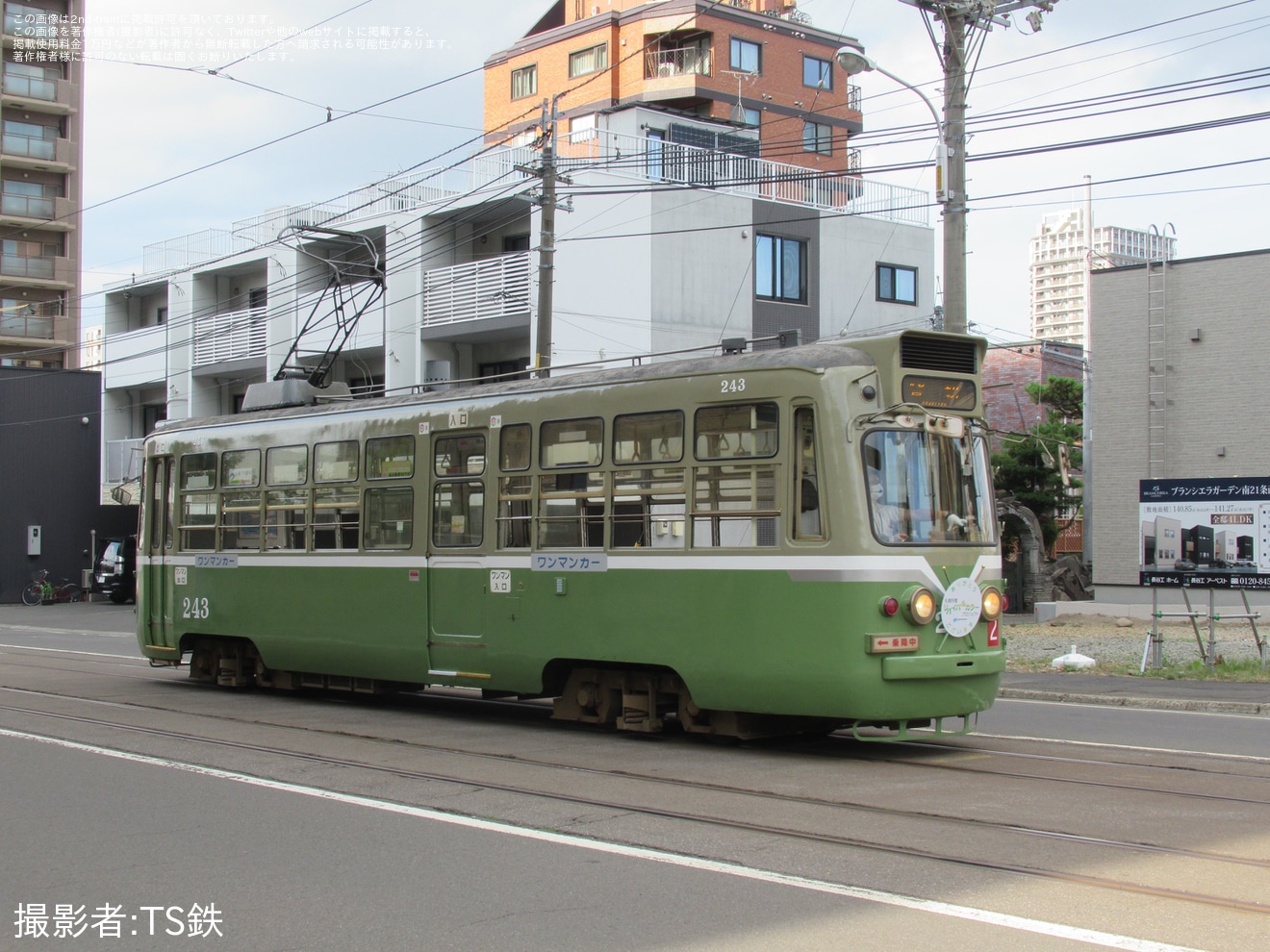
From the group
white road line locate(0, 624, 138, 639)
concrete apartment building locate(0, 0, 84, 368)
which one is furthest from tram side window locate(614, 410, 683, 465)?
concrete apartment building locate(0, 0, 84, 368)

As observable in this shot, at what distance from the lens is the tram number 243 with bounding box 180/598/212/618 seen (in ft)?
50.4

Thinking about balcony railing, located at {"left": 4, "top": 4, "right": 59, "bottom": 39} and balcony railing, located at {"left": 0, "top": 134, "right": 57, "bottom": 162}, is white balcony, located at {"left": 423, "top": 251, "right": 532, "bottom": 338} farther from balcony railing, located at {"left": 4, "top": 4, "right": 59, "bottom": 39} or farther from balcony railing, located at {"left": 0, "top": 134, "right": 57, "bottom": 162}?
balcony railing, located at {"left": 4, "top": 4, "right": 59, "bottom": 39}

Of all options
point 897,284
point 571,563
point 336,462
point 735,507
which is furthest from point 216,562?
point 897,284

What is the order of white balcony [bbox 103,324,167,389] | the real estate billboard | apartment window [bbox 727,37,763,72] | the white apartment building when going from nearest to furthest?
the real estate billboard < the white apartment building < white balcony [bbox 103,324,167,389] < apartment window [bbox 727,37,763,72]

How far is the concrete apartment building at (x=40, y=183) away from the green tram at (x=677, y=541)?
170 ft

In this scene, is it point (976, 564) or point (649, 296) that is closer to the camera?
point (976, 564)

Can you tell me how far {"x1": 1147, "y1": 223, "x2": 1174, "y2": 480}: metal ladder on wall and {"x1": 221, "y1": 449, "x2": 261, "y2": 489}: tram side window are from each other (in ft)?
62.1

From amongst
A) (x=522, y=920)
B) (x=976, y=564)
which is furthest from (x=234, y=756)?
(x=976, y=564)

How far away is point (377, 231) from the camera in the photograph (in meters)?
35.6

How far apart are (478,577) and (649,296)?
19.2 meters

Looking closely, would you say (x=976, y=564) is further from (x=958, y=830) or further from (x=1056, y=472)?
(x=1056, y=472)

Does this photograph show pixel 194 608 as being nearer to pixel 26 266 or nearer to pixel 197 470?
pixel 197 470

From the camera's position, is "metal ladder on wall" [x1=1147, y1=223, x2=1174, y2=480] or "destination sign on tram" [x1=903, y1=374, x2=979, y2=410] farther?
"metal ladder on wall" [x1=1147, y1=223, x2=1174, y2=480]

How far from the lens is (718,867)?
669 centimetres
